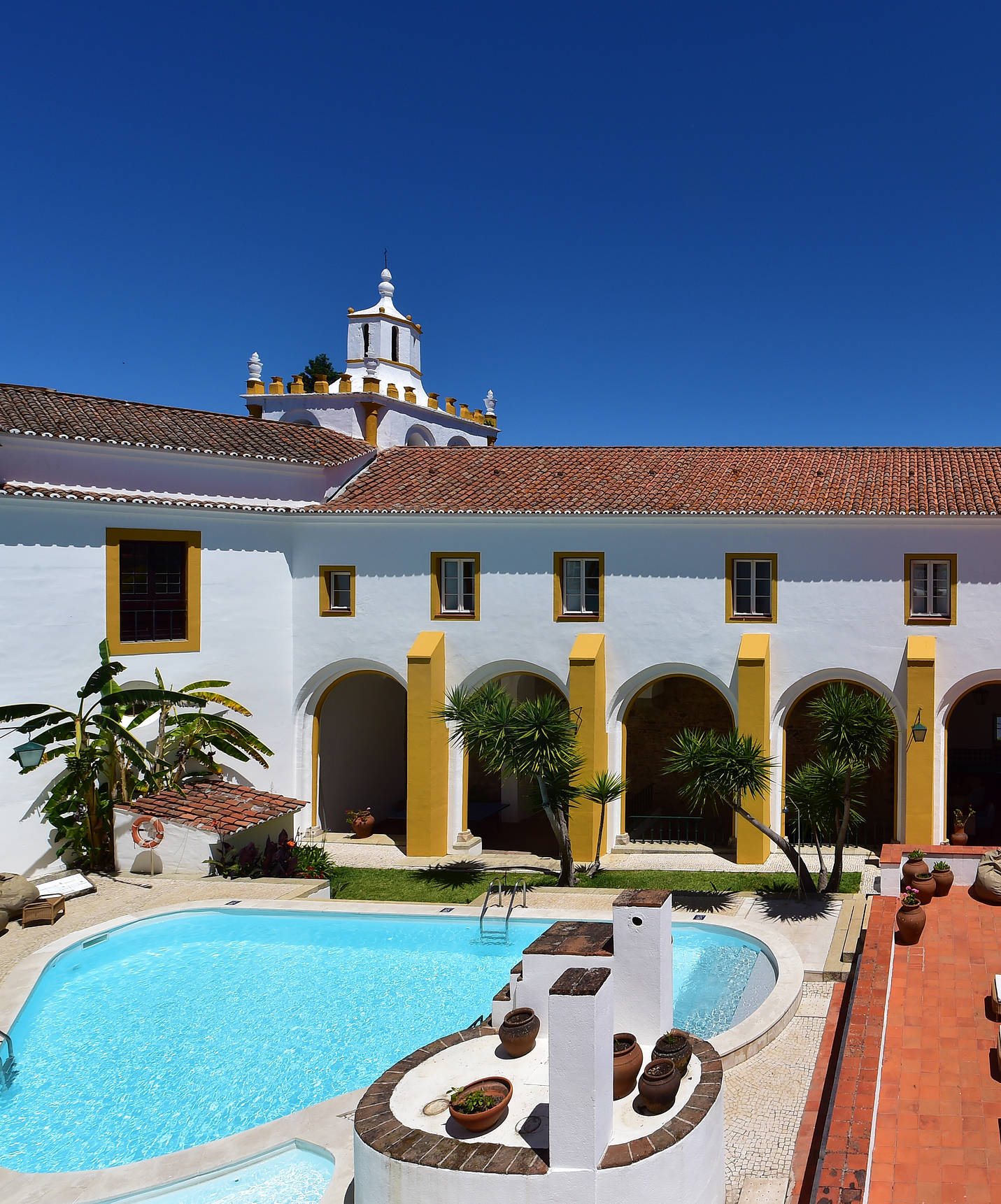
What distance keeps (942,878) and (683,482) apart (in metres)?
11.0

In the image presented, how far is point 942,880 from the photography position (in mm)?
13016

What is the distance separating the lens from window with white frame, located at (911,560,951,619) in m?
19.5

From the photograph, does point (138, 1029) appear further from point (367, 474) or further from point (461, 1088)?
point (367, 474)

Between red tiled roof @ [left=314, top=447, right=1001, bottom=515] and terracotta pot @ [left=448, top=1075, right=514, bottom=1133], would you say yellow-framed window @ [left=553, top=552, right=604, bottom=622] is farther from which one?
terracotta pot @ [left=448, top=1075, right=514, bottom=1133]

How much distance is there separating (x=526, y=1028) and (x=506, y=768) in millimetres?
→ 9565

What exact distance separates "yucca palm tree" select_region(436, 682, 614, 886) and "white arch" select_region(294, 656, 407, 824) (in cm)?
474

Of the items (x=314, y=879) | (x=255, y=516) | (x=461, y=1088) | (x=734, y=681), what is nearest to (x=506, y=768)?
(x=314, y=879)

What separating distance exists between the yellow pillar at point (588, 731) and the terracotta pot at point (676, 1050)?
11.9 metres

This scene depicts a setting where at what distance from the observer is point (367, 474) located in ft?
78.5

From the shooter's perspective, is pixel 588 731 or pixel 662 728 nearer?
pixel 588 731

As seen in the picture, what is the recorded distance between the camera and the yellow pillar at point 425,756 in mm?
20812

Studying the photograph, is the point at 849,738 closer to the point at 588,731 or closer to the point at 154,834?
the point at 588,731

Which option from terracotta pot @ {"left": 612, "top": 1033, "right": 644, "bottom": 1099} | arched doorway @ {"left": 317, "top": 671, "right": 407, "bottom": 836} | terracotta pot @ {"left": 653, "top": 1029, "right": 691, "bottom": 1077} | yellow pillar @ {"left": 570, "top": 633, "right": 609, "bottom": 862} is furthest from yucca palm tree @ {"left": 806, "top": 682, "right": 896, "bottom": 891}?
arched doorway @ {"left": 317, "top": 671, "right": 407, "bottom": 836}

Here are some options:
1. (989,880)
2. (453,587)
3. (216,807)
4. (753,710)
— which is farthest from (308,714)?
(989,880)
